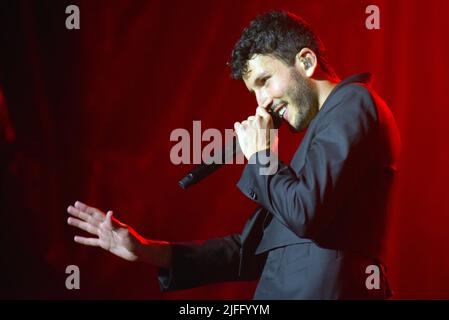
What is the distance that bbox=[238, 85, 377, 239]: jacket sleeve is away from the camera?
3.84ft

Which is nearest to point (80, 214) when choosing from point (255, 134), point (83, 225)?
point (83, 225)

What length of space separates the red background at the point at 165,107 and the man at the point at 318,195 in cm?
106

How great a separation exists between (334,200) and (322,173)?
68mm

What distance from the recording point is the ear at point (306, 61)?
1.58m

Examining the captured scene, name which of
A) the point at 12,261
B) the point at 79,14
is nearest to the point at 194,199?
the point at 12,261

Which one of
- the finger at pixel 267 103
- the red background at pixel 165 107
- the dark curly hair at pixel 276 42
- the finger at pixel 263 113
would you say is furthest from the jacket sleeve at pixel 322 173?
the red background at pixel 165 107

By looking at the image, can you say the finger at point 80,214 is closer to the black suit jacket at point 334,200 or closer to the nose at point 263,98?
the black suit jacket at point 334,200

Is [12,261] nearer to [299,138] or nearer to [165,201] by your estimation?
[165,201]

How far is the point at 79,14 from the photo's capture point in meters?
2.56

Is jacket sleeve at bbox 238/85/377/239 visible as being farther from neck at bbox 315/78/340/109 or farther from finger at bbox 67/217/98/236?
finger at bbox 67/217/98/236

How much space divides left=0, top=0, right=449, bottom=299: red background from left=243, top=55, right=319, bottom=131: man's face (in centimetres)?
102

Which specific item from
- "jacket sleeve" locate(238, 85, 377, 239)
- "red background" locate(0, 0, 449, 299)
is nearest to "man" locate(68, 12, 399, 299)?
"jacket sleeve" locate(238, 85, 377, 239)

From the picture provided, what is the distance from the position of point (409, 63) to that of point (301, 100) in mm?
1286

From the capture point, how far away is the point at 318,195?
1168mm
